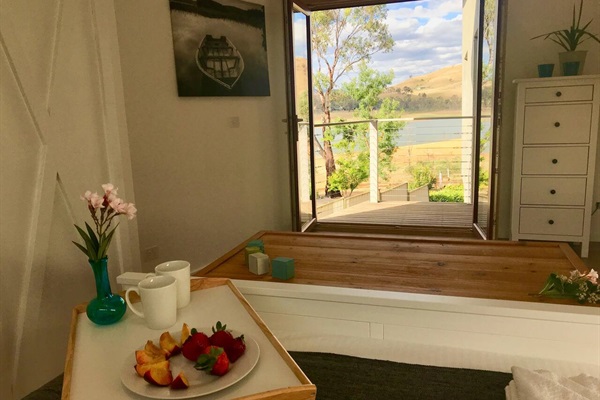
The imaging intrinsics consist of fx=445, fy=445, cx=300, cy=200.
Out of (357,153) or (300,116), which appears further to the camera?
(357,153)

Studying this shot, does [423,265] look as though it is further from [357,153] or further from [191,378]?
[357,153]

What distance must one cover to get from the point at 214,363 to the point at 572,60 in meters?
3.62

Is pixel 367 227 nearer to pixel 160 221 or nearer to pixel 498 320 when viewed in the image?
pixel 160 221

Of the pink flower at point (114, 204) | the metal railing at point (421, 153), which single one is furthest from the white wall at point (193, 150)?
the pink flower at point (114, 204)

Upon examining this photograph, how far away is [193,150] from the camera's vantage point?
3.29 m

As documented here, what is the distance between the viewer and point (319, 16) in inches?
262

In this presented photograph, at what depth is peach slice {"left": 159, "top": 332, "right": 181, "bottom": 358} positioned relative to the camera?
867 millimetres

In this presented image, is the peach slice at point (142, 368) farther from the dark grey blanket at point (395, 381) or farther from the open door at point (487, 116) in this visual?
the open door at point (487, 116)

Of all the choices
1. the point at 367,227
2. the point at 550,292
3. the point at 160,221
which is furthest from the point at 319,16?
the point at 550,292

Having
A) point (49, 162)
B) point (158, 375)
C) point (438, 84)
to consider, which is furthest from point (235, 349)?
point (438, 84)

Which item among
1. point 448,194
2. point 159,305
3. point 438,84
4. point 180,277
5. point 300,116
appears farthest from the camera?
point 438,84

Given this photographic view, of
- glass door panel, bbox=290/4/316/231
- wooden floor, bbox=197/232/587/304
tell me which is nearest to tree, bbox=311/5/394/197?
glass door panel, bbox=290/4/316/231

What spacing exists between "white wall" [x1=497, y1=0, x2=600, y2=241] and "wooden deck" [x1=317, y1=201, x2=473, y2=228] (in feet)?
2.89

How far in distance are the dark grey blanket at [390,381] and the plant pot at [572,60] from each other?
3126 millimetres
